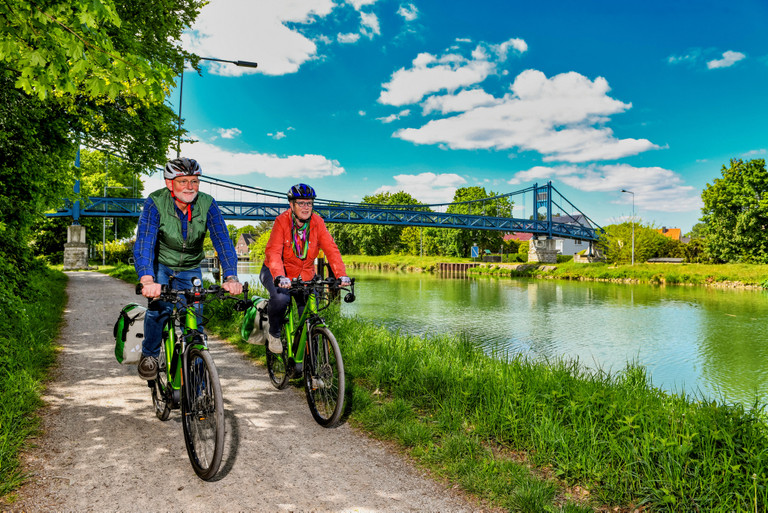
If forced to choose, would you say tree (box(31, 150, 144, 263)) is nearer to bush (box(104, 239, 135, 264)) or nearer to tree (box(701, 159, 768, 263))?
bush (box(104, 239, 135, 264))

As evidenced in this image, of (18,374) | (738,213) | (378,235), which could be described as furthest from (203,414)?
(378,235)

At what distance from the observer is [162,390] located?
353cm

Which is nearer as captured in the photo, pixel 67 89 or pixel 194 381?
pixel 194 381

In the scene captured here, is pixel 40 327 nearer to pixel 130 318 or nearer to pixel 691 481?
pixel 130 318

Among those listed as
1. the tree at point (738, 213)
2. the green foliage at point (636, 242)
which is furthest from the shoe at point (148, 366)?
the green foliage at point (636, 242)

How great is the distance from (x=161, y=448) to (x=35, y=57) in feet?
8.13

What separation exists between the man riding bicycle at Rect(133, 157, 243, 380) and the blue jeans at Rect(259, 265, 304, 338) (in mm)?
635

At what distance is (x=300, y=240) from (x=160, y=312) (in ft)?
4.11

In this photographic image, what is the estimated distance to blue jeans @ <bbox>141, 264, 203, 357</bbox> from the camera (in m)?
3.21

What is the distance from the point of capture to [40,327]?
645cm

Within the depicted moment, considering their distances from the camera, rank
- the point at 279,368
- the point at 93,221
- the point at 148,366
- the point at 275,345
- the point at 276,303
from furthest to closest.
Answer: the point at 93,221 < the point at 279,368 < the point at 275,345 < the point at 276,303 < the point at 148,366

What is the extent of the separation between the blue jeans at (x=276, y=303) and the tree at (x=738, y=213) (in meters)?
40.7

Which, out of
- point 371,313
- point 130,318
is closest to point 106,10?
point 130,318

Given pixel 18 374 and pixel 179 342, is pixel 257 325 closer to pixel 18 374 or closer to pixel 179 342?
pixel 179 342
